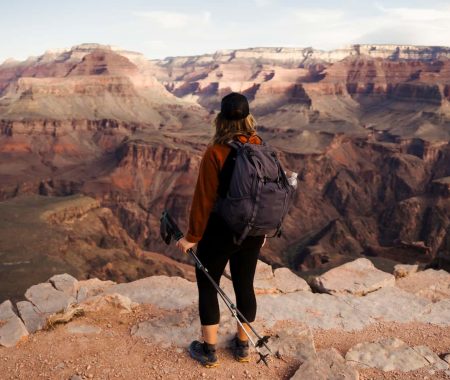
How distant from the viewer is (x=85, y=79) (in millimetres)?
122812

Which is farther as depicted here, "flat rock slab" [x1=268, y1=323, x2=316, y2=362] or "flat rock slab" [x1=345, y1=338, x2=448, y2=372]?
"flat rock slab" [x1=268, y1=323, x2=316, y2=362]

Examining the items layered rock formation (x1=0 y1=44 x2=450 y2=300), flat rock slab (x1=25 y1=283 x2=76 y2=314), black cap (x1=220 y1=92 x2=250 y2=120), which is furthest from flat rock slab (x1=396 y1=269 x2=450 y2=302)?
layered rock formation (x1=0 y1=44 x2=450 y2=300)

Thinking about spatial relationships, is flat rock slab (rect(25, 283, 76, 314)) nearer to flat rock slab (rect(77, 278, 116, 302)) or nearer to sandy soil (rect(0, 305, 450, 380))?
flat rock slab (rect(77, 278, 116, 302))

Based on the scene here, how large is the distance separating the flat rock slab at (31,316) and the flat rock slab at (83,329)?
45 cm

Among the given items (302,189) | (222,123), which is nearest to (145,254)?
(302,189)

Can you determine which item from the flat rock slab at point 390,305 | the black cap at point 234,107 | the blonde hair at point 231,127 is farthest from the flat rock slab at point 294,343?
the black cap at point 234,107

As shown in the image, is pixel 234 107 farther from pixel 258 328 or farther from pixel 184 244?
pixel 258 328

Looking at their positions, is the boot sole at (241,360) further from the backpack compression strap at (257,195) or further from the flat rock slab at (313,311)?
the backpack compression strap at (257,195)

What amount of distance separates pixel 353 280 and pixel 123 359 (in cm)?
509

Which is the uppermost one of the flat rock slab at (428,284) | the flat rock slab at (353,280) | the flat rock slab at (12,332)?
the flat rock slab at (12,332)

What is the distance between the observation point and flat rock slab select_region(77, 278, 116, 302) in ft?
26.5

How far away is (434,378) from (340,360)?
1.10 meters

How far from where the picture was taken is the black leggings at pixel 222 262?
15.3 ft

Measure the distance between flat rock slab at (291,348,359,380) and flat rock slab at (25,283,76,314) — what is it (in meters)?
3.85
